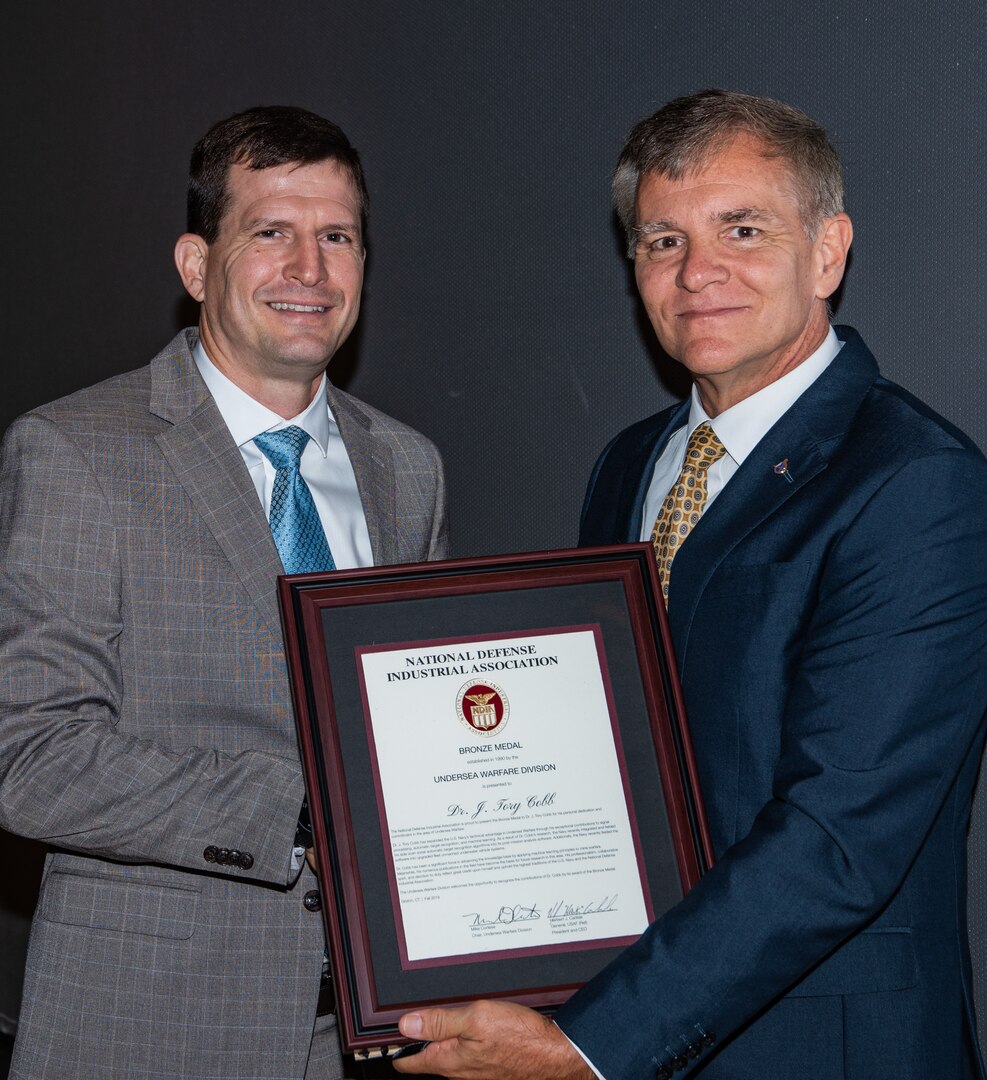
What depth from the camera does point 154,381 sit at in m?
2.21

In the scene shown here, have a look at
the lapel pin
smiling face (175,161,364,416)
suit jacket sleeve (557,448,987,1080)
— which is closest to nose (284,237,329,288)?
smiling face (175,161,364,416)

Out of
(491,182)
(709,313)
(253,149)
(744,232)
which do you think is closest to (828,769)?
(709,313)

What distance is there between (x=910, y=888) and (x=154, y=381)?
4.97ft

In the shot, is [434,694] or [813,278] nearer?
[434,694]

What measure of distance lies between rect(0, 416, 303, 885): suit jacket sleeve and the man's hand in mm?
384

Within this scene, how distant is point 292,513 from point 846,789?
1052 millimetres

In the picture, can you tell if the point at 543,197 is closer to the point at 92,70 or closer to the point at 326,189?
the point at 326,189

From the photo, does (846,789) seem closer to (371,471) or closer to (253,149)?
(371,471)

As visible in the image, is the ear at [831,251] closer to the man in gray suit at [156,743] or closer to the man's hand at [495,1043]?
the man in gray suit at [156,743]

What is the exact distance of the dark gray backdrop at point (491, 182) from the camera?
230 cm

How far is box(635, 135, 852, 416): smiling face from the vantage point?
1979 millimetres

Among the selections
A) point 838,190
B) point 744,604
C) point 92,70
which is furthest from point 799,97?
point 92,70

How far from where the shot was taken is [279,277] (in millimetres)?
2234
